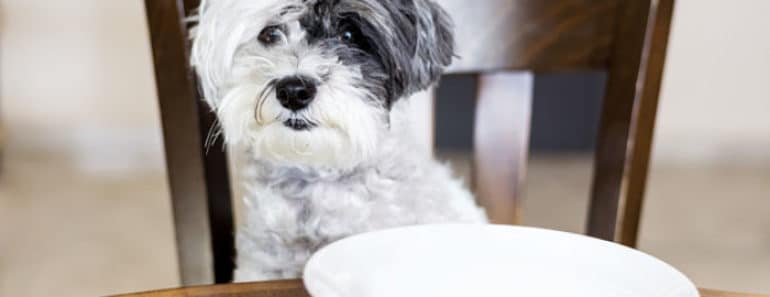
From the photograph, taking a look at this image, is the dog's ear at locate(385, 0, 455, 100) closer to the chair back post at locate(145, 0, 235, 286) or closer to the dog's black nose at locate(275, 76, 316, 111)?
the dog's black nose at locate(275, 76, 316, 111)

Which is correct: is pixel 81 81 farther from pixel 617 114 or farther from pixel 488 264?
pixel 488 264

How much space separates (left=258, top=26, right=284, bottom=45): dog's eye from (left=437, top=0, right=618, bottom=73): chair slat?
0.18m

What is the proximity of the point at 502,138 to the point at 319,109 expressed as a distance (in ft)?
0.92

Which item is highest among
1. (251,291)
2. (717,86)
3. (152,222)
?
(251,291)

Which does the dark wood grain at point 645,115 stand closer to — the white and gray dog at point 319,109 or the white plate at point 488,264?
the white and gray dog at point 319,109

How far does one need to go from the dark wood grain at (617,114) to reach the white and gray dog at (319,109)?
0.55 feet

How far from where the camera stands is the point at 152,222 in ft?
6.52

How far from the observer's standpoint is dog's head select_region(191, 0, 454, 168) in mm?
634

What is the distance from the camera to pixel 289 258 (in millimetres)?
749

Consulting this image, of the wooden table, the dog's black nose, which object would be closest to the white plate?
the wooden table

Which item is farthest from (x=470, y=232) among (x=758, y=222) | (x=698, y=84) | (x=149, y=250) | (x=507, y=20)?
(x=698, y=84)

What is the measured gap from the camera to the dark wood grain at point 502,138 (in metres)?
0.84

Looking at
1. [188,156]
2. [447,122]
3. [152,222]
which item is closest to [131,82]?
[152,222]

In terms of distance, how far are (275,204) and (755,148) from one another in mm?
2034
